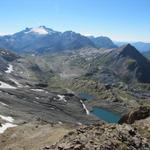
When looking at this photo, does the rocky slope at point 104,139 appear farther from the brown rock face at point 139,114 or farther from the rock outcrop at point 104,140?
the brown rock face at point 139,114

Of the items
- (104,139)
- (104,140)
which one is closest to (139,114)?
(104,139)

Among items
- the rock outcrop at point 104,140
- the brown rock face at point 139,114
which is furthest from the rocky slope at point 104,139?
the brown rock face at point 139,114

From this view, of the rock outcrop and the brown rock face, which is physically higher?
the rock outcrop

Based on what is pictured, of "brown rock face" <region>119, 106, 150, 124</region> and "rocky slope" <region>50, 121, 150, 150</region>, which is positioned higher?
"rocky slope" <region>50, 121, 150, 150</region>

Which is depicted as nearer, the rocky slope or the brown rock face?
Answer: the rocky slope

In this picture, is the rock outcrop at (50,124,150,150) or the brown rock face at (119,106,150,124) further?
Result: the brown rock face at (119,106,150,124)

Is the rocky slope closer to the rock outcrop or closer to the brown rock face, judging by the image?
the rock outcrop

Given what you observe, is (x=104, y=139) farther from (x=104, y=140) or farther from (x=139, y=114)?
(x=139, y=114)

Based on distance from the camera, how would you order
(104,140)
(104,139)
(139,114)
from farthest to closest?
1. (139,114)
2. (104,139)
3. (104,140)

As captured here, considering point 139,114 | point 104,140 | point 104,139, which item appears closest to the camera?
point 104,140

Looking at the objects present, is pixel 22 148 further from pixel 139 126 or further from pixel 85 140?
pixel 85 140

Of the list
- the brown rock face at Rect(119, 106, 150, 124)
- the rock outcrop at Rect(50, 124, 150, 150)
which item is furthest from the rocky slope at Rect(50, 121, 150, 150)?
the brown rock face at Rect(119, 106, 150, 124)
